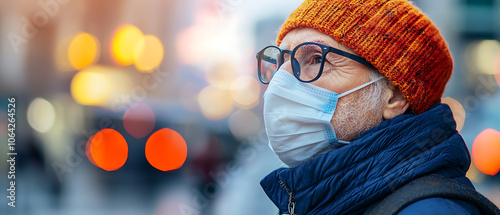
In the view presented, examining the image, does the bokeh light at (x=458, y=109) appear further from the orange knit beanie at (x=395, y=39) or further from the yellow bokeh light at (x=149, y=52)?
the yellow bokeh light at (x=149, y=52)

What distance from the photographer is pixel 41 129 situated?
13.8 ft

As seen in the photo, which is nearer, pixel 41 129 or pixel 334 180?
pixel 334 180

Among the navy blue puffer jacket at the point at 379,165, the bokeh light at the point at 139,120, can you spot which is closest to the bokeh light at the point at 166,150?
the bokeh light at the point at 139,120

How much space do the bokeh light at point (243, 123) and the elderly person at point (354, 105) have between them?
2668mm

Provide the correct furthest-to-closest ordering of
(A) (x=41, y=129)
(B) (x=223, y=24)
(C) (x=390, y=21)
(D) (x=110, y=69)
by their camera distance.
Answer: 1. (D) (x=110, y=69)
2. (A) (x=41, y=129)
3. (B) (x=223, y=24)
4. (C) (x=390, y=21)

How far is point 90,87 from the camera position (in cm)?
505

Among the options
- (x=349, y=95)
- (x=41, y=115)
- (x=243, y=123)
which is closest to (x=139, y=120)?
(x=243, y=123)

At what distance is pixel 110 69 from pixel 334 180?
4.22m

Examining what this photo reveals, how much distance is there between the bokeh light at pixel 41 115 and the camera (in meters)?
3.95

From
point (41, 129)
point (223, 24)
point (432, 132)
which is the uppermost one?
point (223, 24)

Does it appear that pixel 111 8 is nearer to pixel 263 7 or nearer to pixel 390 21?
pixel 263 7

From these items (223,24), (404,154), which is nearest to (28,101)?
(223,24)

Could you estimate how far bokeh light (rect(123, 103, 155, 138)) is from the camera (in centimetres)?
654

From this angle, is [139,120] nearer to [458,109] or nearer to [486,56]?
[458,109]
